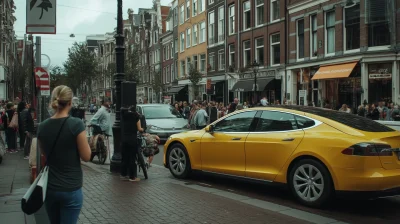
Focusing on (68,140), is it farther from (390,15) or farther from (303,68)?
(303,68)

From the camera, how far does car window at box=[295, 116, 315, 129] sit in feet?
22.5

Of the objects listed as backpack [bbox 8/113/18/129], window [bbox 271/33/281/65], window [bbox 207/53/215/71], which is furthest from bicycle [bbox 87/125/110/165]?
window [bbox 207/53/215/71]

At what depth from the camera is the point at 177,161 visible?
9039mm

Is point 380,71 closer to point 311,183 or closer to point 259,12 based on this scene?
point 259,12

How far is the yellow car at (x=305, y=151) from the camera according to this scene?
6.04 m

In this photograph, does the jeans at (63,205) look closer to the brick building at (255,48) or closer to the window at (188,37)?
the brick building at (255,48)

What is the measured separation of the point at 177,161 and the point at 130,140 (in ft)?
3.52

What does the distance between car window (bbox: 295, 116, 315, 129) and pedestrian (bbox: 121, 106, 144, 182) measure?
131 inches

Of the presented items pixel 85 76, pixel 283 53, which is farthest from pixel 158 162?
pixel 85 76

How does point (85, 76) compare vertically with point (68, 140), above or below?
above

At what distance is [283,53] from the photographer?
30.8 metres

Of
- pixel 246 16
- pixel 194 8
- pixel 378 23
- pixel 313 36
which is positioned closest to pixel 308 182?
pixel 378 23

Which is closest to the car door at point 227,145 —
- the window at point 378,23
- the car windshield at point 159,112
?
the car windshield at point 159,112

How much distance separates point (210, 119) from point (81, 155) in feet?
50.6
